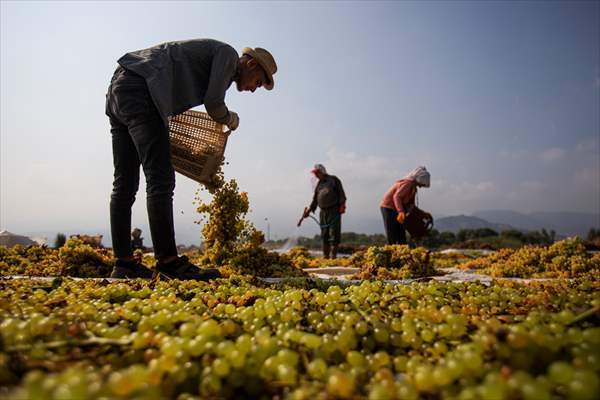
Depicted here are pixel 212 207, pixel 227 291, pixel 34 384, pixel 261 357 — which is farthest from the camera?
pixel 212 207

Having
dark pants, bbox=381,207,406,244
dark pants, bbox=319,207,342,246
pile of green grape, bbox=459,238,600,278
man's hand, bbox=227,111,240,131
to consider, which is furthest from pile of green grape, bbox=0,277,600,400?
dark pants, bbox=319,207,342,246

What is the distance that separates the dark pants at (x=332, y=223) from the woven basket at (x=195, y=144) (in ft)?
17.2

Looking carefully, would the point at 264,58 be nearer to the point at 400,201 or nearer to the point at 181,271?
the point at 181,271

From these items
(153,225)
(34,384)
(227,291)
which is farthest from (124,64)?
(34,384)

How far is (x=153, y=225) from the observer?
304 centimetres

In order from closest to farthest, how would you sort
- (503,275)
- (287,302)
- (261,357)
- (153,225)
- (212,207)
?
(261,357) < (287,302) < (153,225) < (503,275) < (212,207)

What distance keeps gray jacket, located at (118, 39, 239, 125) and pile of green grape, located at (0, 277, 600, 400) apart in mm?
2163

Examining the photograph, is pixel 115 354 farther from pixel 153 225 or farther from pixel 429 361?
pixel 153 225

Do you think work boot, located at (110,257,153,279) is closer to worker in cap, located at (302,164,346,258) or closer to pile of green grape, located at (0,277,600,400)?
pile of green grape, located at (0,277,600,400)

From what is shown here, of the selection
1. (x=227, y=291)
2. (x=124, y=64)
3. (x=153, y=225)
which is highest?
(x=124, y=64)

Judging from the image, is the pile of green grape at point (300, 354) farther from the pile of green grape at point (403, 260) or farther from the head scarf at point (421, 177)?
the head scarf at point (421, 177)

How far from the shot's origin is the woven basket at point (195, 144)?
170 inches

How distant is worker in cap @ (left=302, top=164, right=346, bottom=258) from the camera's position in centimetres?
926

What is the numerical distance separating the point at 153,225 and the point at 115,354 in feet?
6.89
